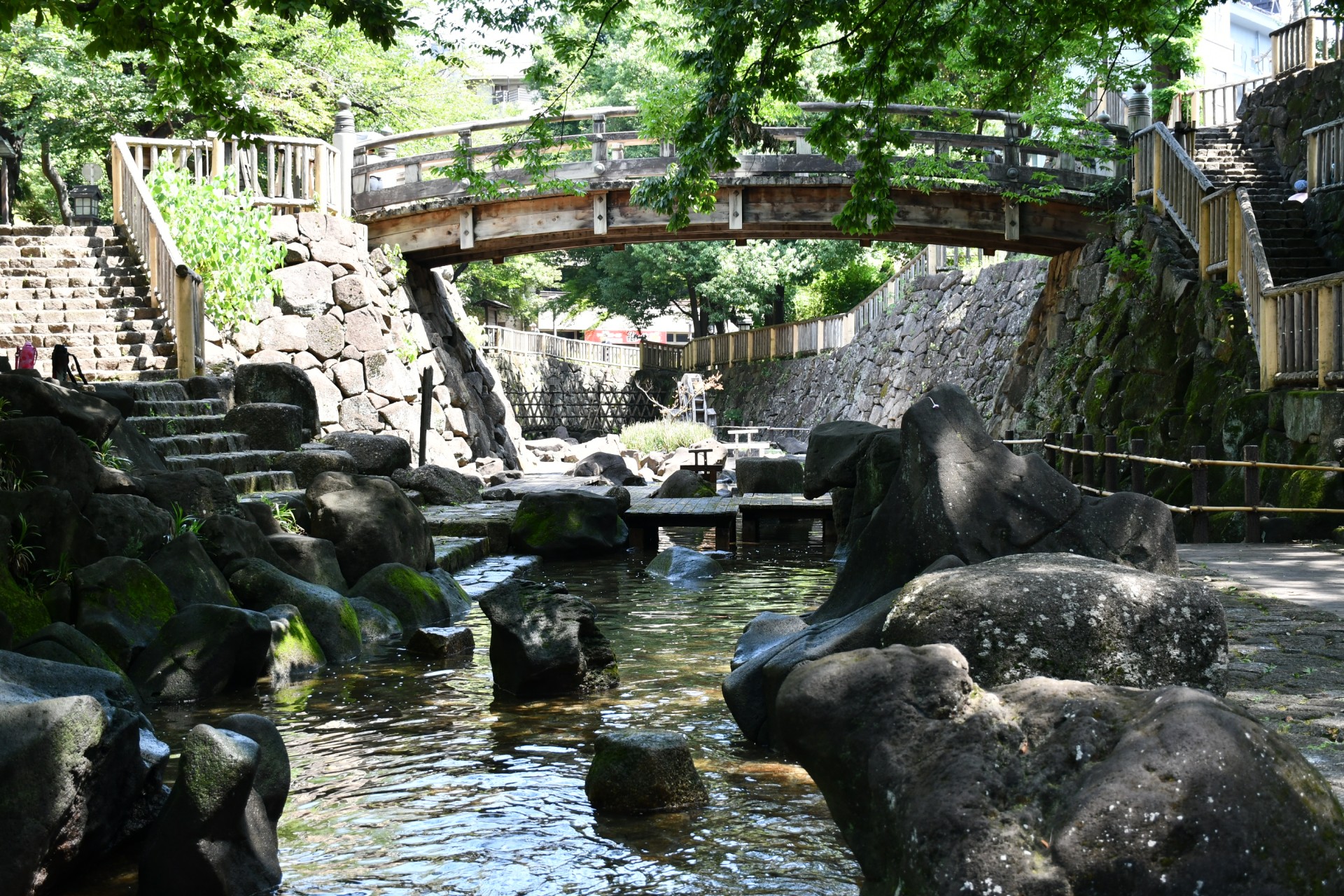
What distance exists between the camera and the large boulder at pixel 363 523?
10711mm

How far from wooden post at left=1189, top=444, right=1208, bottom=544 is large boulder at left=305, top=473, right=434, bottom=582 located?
7272mm

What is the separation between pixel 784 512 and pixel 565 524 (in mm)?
3337

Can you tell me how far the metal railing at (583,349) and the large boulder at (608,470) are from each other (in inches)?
487

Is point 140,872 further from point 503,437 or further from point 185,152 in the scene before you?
point 503,437

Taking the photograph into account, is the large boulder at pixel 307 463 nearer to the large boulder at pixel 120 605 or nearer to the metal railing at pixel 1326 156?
the large boulder at pixel 120 605

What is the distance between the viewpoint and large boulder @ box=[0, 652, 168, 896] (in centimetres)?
447

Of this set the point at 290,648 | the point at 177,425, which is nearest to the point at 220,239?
the point at 177,425

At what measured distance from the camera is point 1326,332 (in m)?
11.8

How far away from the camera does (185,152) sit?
63.2 feet

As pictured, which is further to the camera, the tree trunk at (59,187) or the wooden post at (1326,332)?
the tree trunk at (59,187)

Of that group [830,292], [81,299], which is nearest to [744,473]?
[81,299]

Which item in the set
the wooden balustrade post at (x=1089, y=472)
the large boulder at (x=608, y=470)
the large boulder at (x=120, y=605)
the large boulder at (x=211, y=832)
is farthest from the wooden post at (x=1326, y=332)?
A: the large boulder at (x=608, y=470)

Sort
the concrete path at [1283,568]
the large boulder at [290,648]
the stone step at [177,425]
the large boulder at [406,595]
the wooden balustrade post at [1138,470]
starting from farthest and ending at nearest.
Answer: the wooden balustrade post at [1138,470], the stone step at [177,425], the large boulder at [406,595], the large boulder at [290,648], the concrete path at [1283,568]

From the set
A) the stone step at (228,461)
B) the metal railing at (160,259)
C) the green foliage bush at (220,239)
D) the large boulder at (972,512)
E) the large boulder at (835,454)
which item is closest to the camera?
the large boulder at (972,512)
